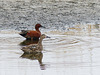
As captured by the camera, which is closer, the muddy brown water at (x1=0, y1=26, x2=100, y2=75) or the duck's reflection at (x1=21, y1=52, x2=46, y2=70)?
the muddy brown water at (x1=0, y1=26, x2=100, y2=75)

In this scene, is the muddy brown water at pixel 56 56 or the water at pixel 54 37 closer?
the muddy brown water at pixel 56 56

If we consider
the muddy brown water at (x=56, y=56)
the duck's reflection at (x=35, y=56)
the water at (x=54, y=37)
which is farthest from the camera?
the duck's reflection at (x=35, y=56)

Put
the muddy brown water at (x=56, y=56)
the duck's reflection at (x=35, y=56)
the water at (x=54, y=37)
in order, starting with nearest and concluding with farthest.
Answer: the muddy brown water at (x=56, y=56) → the water at (x=54, y=37) → the duck's reflection at (x=35, y=56)

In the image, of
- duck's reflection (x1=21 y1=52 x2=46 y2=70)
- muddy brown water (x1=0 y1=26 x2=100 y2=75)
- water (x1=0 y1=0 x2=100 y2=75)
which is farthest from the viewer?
duck's reflection (x1=21 y1=52 x2=46 y2=70)

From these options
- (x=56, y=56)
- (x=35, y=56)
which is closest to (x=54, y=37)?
(x=35, y=56)

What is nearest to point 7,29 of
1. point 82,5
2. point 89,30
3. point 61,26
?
point 61,26

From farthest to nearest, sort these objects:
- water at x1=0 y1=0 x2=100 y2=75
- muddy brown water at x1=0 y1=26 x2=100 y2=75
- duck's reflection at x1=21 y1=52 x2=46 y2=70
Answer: duck's reflection at x1=21 y1=52 x2=46 y2=70 < water at x1=0 y1=0 x2=100 y2=75 < muddy brown water at x1=0 y1=26 x2=100 y2=75

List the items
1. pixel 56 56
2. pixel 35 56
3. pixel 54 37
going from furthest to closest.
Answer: pixel 54 37 < pixel 35 56 < pixel 56 56

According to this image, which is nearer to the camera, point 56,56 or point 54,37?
point 56,56

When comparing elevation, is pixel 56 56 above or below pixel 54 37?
above

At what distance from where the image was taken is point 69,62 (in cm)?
962

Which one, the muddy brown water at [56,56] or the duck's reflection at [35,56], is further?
the duck's reflection at [35,56]

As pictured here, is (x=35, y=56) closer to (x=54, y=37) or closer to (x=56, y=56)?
(x=56, y=56)

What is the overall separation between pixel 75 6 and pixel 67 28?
6.03 m
